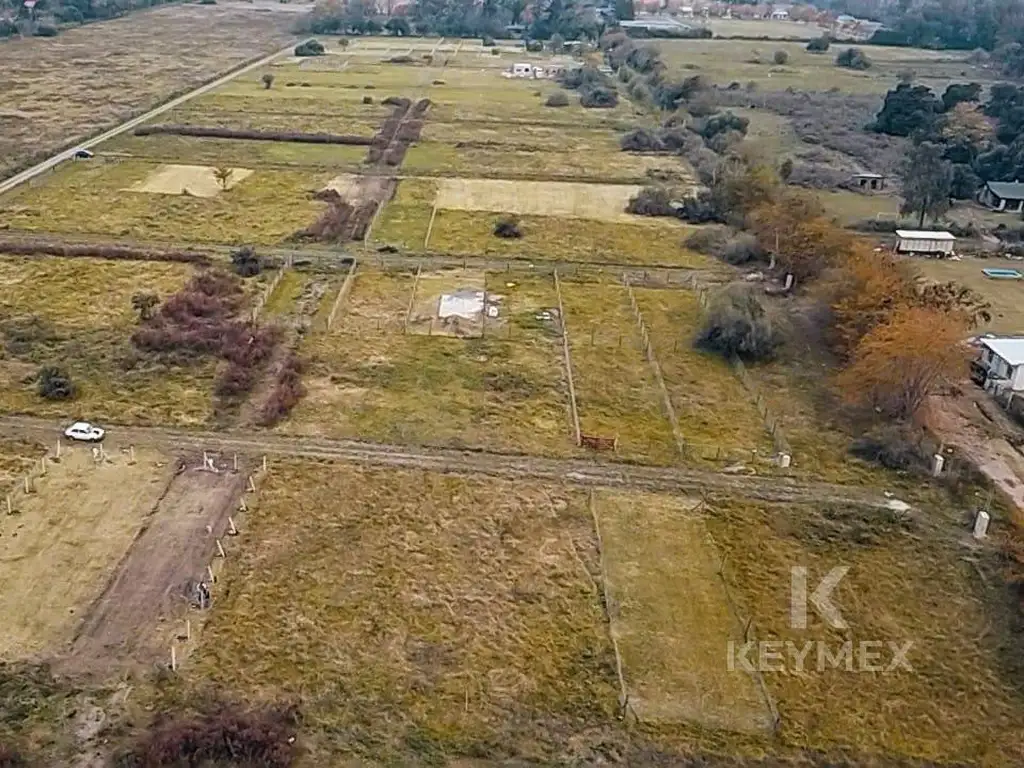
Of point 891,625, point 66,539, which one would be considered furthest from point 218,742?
point 891,625

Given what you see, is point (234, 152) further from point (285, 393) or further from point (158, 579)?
point (158, 579)

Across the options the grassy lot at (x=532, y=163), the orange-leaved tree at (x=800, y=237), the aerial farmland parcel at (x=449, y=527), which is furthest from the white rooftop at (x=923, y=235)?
the grassy lot at (x=532, y=163)

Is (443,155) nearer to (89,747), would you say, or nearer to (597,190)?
(597,190)

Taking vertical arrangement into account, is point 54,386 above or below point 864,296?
below

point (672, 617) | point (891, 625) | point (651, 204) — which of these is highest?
point (651, 204)

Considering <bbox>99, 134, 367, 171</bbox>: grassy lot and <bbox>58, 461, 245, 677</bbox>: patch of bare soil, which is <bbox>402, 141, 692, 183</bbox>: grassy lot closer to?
<bbox>99, 134, 367, 171</bbox>: grassy lot

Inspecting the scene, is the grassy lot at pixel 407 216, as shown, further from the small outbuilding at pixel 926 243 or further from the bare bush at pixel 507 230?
the small outbuilding at pixel 926 243

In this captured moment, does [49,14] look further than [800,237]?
Yes
